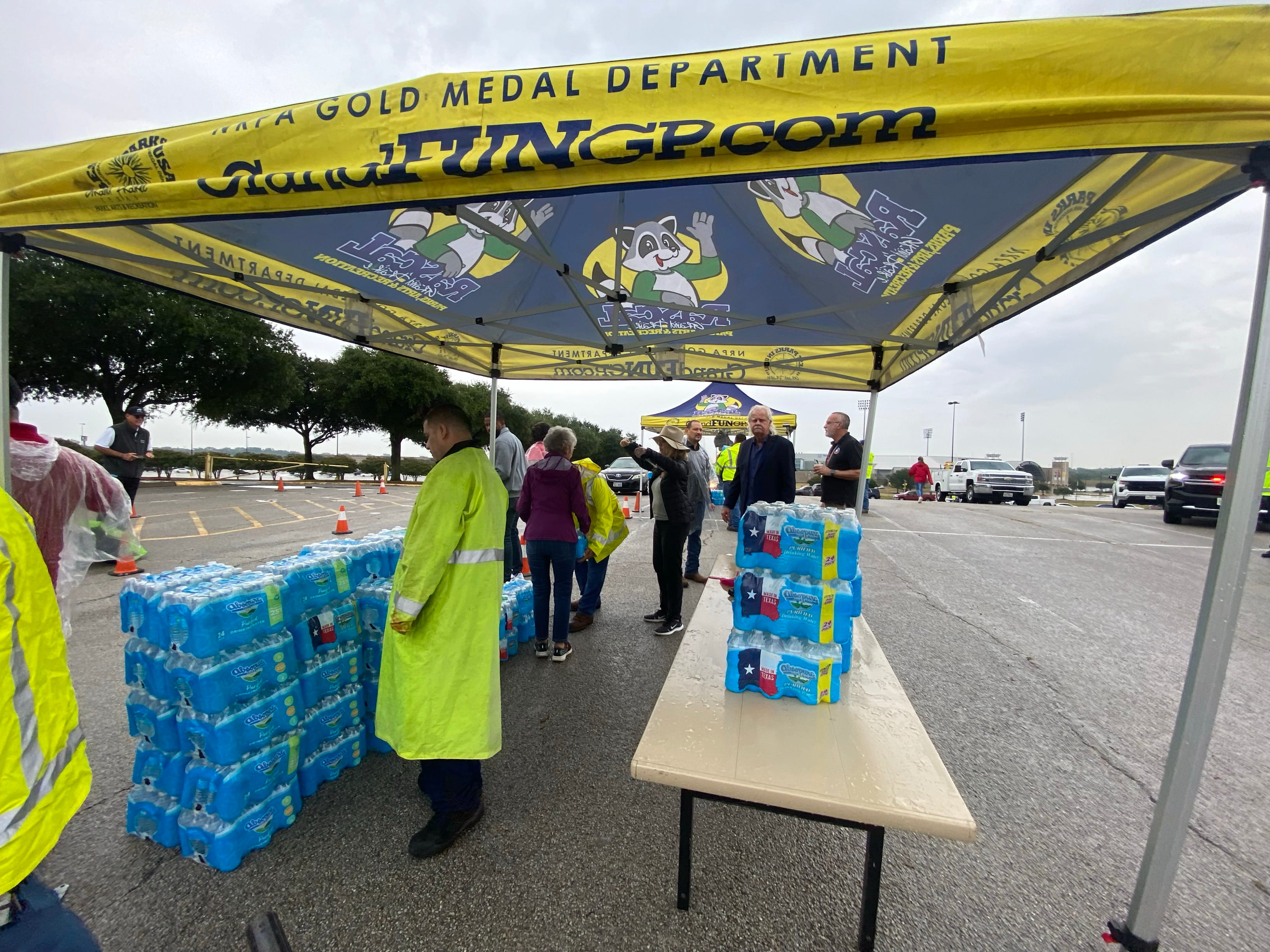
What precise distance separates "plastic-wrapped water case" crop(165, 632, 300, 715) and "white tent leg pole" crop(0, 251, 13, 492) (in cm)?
94

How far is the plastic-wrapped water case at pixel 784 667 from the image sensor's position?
217cm

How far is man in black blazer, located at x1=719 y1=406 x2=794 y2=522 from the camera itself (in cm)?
440

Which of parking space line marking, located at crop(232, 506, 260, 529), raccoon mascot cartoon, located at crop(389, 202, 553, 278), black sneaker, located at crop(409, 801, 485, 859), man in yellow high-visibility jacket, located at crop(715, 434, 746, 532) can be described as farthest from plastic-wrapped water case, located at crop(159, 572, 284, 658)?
parking space line marking, located at crop(232, 506, 260, 529)

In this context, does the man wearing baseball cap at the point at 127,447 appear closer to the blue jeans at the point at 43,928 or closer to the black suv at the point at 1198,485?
the blue jeans at the point at 43,928

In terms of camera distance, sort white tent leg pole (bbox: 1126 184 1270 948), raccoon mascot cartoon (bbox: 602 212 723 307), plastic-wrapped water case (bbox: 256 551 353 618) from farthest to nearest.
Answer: raccoon mascot cartoon (bbox: 602 212 723 307) < plastic-wrapped water case (bbox: 256 551 353 618) < white tent leg pole (bbox: 1126 184 1270 948)

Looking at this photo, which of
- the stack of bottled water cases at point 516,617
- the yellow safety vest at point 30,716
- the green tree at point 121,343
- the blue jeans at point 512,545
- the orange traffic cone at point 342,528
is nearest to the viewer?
the yellow safety vest at point 30,716

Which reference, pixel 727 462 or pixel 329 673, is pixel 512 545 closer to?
pixel 329 673

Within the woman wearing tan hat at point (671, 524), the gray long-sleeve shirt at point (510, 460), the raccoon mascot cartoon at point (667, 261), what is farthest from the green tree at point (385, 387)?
the raccoon mascot cartoon at point (667, 261)

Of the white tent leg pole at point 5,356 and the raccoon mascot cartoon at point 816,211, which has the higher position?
the raccoon mascot cartoon at point 816,211

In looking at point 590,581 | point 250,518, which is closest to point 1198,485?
point 590,581

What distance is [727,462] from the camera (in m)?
11.3

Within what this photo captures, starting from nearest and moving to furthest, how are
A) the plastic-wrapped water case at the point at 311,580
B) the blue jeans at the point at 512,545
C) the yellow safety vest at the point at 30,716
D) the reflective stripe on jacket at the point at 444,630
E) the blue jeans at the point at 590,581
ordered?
the yellow safety vest at the point at 30,716 < the reflective stripe on jacket at the point at 444,630 < the plastic-wrapped water case at the point at 311,580 < the blue jeans at the point at 590,581 < the blue jeans at the point at 512,545

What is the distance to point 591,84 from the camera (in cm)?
133

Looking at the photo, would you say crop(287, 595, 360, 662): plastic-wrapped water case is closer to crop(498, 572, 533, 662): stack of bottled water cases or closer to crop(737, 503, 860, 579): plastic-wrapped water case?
crop(498, 572, 533, 662): stack of bottled water cases
